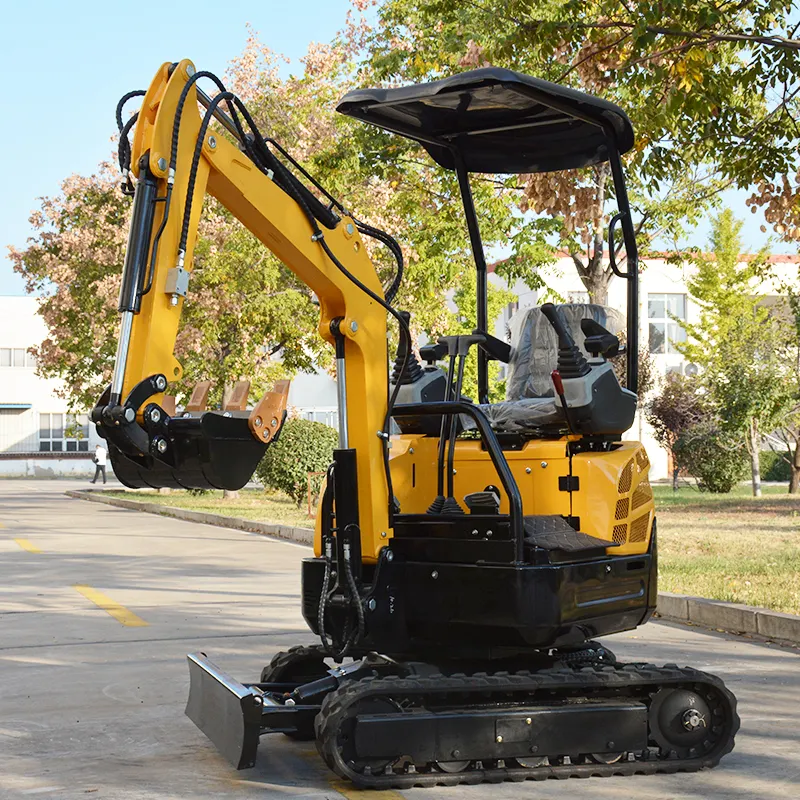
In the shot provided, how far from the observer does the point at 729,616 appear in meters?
10.5

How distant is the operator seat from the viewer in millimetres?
6758

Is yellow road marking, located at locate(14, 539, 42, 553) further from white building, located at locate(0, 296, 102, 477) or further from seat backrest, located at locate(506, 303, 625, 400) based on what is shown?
white building, located at locate(0, 296, 102, 477)

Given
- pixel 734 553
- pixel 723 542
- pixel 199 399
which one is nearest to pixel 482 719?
pixel 199 399

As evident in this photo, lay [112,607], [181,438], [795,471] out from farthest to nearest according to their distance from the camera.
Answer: [795,471], [112,607], [181,438]

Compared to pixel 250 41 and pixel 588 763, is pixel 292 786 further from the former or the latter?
pixel 250 41

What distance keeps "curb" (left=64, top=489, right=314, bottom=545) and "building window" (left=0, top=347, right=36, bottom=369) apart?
43.8m

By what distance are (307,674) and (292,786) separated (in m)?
1.16

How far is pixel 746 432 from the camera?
30625 millimetres

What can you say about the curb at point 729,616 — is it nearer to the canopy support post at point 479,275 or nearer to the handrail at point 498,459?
the canopy support post at point 479,275

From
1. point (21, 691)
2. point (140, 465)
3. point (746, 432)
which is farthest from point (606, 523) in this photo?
point (746, 432)

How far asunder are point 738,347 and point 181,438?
29043 millimetres

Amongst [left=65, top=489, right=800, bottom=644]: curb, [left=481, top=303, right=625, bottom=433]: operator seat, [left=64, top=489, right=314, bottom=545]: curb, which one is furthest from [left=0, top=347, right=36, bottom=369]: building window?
[left=481, top=303, right=625, bottom=433]: operator seat

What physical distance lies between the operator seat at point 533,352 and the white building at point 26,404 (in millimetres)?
68572

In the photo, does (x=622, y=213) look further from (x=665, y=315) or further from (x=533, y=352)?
(x=665, y=315)
